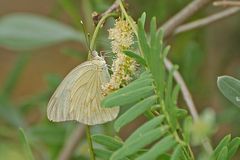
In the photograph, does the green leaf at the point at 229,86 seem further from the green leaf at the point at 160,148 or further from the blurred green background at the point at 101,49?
the blurred green background at the point at 101,49

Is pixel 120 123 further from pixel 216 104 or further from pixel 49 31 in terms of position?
pixel 216 104

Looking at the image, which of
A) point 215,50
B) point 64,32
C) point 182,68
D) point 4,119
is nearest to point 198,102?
point 182,68

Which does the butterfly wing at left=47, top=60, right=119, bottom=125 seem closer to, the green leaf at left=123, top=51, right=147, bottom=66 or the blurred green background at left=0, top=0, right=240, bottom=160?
the green leaf at left=123, top=51, right=147, bottom=66

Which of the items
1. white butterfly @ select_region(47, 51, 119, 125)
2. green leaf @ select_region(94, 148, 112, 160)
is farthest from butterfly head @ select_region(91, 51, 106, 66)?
green leaf @ select_region(94, 148, 112, 160)

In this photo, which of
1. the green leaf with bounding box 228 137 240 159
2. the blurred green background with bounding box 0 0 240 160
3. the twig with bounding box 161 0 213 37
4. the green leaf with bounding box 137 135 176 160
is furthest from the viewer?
the blurred green background with bounding box 0 0 240 160

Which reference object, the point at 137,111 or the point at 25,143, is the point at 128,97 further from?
the point at 25,143

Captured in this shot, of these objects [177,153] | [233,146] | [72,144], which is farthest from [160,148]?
[72,144]
